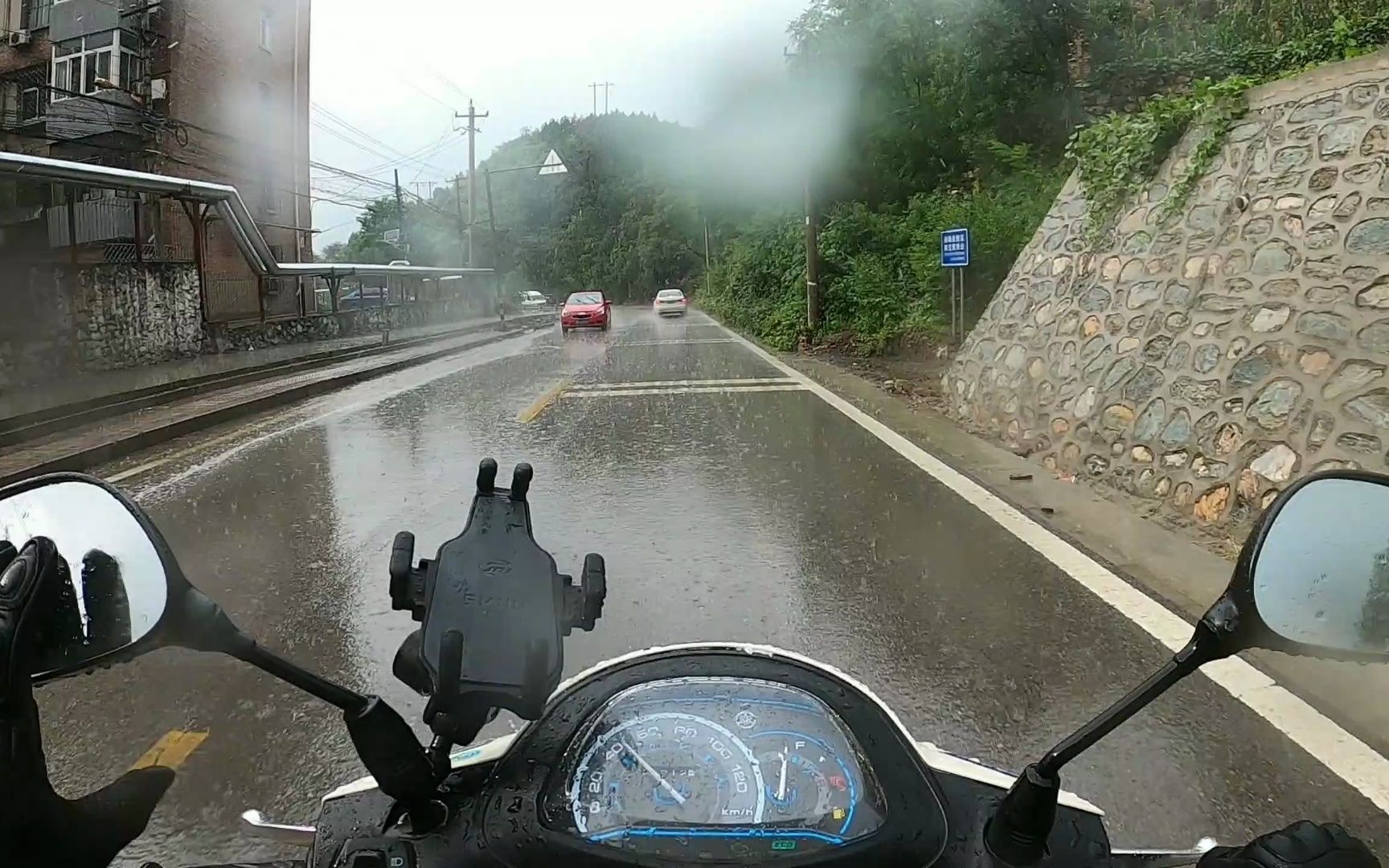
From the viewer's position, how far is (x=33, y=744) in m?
1.28

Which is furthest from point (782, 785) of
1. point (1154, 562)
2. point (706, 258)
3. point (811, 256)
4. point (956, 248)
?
point (706, 258)

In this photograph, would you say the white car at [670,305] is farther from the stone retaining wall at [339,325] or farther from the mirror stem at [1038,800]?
the mirror stem at [1038,800]

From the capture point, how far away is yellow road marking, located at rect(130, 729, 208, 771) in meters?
3.38

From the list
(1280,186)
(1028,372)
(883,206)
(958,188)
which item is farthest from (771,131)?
(1280,186)

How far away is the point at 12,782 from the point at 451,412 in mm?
11247

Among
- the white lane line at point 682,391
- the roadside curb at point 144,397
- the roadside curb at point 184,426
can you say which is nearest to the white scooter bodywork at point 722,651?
the roadside curb at point 184,426

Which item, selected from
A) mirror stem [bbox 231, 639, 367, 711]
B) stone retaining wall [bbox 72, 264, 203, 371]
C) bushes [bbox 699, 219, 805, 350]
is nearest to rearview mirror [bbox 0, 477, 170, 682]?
mirror stem [bbox 231, 639, 367, 711]

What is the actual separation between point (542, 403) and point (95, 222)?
16.1m

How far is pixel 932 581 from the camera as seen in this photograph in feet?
17.2

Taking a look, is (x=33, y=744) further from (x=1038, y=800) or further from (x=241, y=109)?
(x=241, y=109)

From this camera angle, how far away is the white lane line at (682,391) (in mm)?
13789

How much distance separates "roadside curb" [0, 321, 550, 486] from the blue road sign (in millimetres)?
8794

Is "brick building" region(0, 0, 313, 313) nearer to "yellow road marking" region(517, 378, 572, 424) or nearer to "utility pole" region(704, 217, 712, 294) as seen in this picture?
"yellow road marking" region(517, 378, 572, 424)

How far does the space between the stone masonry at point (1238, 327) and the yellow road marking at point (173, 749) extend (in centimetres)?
504
